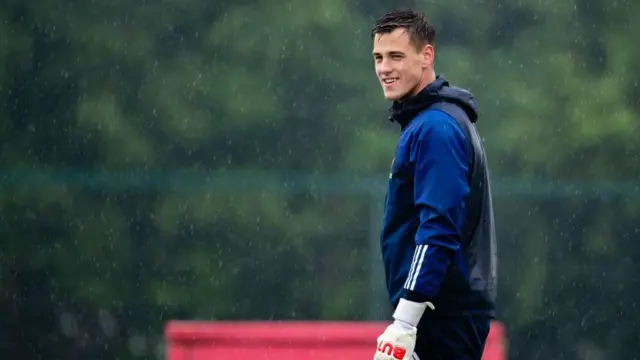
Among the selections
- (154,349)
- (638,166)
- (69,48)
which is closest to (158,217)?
(154,349)

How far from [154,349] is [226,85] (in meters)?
2.13

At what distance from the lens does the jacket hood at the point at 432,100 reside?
3549mm

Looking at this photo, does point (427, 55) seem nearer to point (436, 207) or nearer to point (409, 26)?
point (409, 26)

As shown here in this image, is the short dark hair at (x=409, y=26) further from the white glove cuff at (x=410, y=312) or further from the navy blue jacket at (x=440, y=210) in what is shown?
the white glove cuff at (x=410, y=312)

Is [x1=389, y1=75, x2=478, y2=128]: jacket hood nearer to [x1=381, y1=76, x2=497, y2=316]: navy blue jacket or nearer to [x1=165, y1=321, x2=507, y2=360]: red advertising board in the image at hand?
[x1=381, y1=76, x2=497, y2=316]: navy blue jacket

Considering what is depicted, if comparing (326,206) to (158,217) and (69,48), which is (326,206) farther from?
(69,48)

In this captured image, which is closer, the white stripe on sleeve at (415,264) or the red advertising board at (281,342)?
the white stripe on sleeve at (415,264)

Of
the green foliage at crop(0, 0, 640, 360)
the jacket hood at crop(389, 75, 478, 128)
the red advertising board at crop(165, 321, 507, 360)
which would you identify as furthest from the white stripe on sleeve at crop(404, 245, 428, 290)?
the green foliage at crop(0, 0, 640, 360)

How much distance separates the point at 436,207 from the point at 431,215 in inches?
1.1

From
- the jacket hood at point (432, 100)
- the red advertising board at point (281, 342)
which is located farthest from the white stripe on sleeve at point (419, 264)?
the red advertising board at point (281, 342)

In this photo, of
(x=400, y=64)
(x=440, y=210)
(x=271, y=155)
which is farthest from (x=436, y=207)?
(x=271, y=155)

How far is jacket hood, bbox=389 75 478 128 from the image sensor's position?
355cm

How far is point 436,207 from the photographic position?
10.8ft

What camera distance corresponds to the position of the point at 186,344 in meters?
5.54
